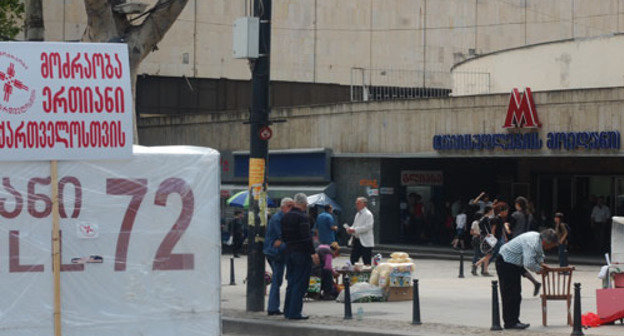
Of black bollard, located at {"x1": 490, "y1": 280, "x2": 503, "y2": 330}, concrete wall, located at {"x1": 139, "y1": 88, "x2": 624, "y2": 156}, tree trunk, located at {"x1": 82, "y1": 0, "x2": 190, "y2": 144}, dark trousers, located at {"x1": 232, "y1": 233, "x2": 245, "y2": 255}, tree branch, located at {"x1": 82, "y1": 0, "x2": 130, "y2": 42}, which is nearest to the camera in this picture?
black bollard, located at {"x1": 490, "y1": 280, "x2": 503, "y2": 330}

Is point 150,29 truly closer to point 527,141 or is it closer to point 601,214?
point 527,141

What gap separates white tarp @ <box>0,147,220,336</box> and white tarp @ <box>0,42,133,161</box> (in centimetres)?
11

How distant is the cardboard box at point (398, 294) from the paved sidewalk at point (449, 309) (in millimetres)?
199

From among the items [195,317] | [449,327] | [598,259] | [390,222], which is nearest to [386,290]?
[449,327]

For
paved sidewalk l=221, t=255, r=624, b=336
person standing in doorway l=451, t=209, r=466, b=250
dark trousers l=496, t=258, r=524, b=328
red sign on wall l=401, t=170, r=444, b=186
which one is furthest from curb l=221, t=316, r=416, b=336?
red sign on wall l=401, t=170, r=444, b=186

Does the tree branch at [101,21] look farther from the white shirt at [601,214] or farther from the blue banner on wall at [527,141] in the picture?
the white shirt at [601,214]

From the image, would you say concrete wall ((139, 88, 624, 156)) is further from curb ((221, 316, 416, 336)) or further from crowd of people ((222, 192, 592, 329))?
curb ((221, 316, 416, 336))

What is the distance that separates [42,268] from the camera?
8219 mm

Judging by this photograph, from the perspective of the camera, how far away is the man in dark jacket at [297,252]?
15.3 meters

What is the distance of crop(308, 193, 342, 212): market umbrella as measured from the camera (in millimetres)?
36875

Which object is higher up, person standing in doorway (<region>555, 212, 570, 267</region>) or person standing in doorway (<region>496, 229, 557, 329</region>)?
person standing in doorway (<region>496, 229, 557, 329</region>)

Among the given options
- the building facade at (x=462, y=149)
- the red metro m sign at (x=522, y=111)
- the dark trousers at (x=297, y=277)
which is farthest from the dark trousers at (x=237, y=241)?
the dark trousers at (x=297, y=277)

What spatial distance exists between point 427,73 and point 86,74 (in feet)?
153

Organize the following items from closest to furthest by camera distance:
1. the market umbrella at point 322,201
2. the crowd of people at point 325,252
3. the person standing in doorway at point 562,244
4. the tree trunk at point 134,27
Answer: the crowd of people at point 325,252, the tree trunk at point 134,27, the person standing in doorway at point 562,244, the market umbrella at point 322,201
